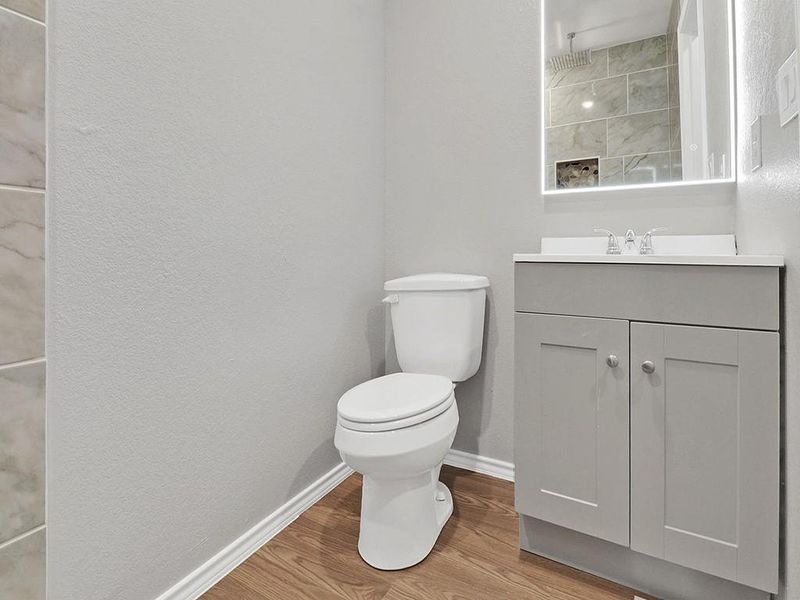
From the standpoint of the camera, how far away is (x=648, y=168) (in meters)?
1.53

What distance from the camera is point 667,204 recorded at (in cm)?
150

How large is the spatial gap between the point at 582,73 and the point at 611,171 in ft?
1.30

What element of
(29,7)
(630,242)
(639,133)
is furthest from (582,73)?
(29,7)

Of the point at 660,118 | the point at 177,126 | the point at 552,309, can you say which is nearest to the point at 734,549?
the point at 552,309

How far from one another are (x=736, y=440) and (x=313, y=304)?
1.30 meters

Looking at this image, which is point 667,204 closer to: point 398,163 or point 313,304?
point 398,163

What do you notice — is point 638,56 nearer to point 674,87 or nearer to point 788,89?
point 674,87

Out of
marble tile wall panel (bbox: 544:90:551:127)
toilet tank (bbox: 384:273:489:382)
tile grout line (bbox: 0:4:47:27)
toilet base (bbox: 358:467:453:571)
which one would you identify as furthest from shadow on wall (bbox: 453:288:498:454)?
tile grout line (bbox: 0:4:47:27)

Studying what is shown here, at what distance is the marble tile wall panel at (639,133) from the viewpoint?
153 centimetres

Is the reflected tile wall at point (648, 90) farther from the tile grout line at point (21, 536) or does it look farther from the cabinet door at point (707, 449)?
the tile grout line at point (21, 536)

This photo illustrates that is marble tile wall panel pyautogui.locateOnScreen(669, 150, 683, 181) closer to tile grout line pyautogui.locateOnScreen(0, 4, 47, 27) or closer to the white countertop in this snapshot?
the white countertop

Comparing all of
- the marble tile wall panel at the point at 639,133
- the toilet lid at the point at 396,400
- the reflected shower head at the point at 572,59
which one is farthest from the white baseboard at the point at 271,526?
the reflected shower head at the point at 572,59

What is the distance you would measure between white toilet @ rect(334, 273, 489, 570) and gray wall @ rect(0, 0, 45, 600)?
0.67 meters

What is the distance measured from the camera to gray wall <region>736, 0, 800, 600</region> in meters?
0.87
